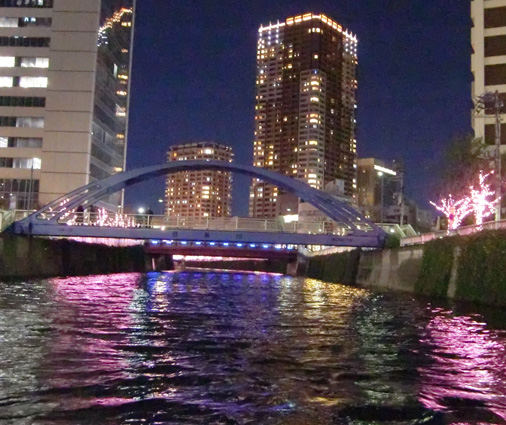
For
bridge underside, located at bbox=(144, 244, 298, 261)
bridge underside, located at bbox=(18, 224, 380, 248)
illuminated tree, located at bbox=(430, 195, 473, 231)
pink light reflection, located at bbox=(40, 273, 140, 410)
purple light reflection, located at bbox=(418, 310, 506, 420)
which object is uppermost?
illuminated tree, located at bbox=(430, 195, 473, 231)

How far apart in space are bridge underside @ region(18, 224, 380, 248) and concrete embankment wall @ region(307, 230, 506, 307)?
2.55 m

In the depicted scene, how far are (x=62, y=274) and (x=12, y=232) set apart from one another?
7563mm

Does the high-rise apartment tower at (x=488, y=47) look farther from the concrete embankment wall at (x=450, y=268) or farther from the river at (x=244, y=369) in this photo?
the river at (x=244, y=369)

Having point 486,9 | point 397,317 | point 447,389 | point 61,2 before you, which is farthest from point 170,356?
point 61,2

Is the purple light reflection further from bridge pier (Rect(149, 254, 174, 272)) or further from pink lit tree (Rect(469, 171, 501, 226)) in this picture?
bridge pier (Rect(149, 254, 174, 272))

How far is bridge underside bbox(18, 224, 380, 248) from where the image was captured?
189ft

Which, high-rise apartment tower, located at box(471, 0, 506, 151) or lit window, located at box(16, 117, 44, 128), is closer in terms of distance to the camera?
high-rise apartment tower, located at box(471, 0, 506, 151)

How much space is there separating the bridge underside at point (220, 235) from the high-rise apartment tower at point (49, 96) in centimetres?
4464

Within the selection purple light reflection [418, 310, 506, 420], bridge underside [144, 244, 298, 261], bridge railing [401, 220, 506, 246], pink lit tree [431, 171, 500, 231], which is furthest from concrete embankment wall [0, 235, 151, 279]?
purple light reflection [418, 310, 506, 420]

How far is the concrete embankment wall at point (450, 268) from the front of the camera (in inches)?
1270

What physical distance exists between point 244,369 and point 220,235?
1832 inches

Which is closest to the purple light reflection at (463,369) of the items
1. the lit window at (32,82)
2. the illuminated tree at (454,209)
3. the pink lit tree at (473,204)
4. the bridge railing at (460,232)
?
the bridge railing at (460,232)

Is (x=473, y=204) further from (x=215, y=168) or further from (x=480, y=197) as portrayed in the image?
(x=215, y=168)

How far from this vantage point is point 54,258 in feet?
200
